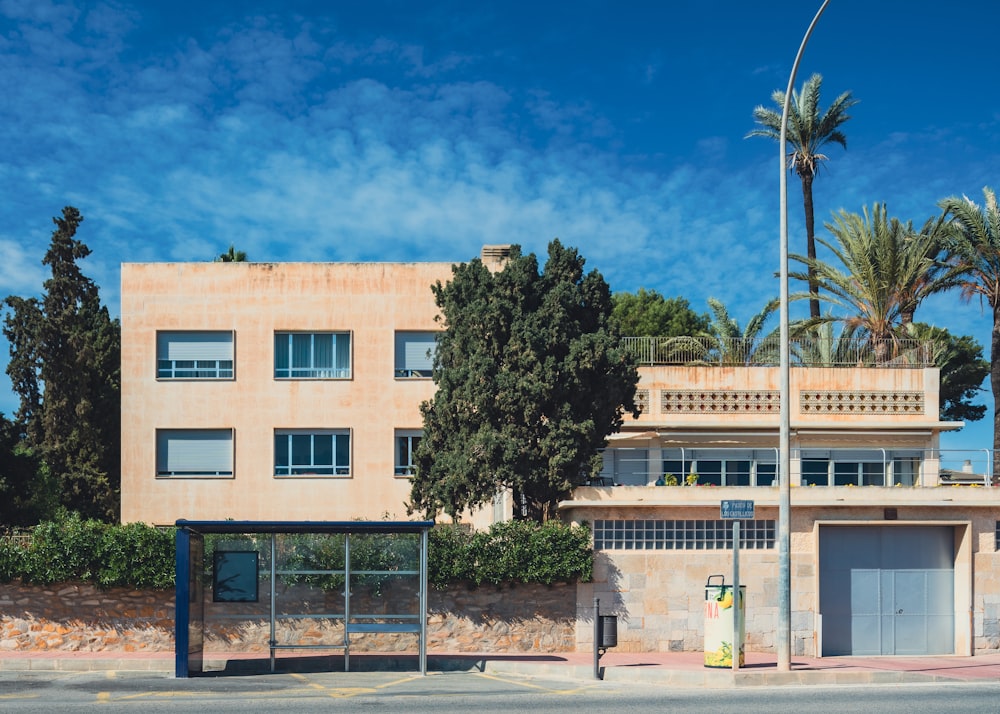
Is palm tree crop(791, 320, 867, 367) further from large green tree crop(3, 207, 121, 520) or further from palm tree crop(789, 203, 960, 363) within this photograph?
large green tree crop(3, 207, 121, 520)

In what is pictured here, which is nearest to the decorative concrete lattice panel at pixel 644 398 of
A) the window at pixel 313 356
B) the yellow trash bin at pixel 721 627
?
the window at pixel 313 356

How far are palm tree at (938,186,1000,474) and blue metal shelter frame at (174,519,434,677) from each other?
19653 mm

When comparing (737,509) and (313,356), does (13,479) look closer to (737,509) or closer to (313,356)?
(313,356)

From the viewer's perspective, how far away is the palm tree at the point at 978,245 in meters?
32.0

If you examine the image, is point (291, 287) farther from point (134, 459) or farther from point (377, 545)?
point (377, 545)

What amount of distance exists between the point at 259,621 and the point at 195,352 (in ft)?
36.7

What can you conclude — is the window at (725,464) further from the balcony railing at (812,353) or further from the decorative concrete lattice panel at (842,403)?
the balcony railing at (812,353)

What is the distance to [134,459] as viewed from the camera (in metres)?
31.0

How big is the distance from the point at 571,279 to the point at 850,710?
13.8 m

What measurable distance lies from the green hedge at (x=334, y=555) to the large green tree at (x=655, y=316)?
38675mm

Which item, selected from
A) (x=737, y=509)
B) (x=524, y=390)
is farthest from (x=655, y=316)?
(x=737, y=509)

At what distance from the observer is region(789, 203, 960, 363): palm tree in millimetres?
33656

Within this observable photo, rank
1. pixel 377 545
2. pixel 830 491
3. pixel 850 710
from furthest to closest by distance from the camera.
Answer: pixel 830 491 → pixel 377 545 → pixel 850 710

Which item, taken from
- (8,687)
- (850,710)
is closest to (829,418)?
(850,710)
